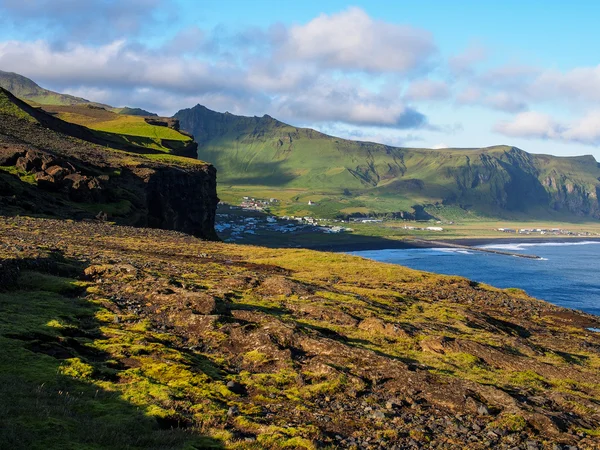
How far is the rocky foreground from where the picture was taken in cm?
1481

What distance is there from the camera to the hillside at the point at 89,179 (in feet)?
244

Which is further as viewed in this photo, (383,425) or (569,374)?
(569,374)

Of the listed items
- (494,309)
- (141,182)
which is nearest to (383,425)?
(494,309)

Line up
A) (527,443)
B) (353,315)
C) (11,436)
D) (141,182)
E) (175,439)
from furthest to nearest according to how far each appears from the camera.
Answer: (141,182) → (353,315) → (527,443) → (175,439) → (11,436)

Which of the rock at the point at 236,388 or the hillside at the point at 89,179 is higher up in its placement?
the hillside at the point at 89,179

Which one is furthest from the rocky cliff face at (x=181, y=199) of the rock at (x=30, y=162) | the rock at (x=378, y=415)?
the rock at (x=378, y=415)

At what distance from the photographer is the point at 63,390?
51.6 feet

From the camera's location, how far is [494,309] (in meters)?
47.5

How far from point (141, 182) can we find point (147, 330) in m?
81.0

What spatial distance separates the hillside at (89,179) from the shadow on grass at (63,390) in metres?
46.8

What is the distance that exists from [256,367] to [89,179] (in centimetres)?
6976

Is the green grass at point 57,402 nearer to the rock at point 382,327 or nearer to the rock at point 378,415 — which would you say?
the rock at point 378,415

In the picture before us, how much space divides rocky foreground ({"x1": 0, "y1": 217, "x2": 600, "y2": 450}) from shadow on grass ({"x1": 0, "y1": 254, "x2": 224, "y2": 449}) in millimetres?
59

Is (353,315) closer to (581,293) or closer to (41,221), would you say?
(41,221)
